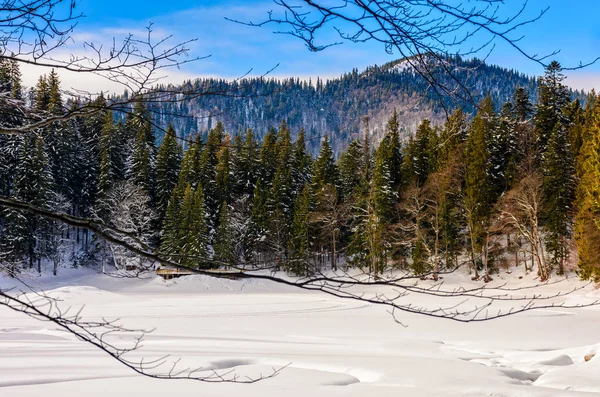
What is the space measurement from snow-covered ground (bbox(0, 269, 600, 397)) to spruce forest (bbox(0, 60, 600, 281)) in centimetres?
676

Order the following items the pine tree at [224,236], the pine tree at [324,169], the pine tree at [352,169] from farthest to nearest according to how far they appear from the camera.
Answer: the pine tree at [352,169]
the pine tree at [324,169]
the pine tree at [224,236]

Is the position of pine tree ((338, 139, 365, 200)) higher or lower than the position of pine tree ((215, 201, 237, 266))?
higher

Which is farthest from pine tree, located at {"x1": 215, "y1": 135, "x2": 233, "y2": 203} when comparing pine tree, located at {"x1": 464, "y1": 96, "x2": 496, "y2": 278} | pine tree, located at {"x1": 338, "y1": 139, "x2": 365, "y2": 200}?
pine tree, located at {"x1": 464, "y1": 96, "x2": 496, "y2": 278}

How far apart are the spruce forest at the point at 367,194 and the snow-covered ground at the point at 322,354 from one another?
6.76 m

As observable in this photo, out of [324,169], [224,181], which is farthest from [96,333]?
[224,181]

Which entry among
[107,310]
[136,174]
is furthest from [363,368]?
[136,174]

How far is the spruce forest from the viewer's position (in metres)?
24.1

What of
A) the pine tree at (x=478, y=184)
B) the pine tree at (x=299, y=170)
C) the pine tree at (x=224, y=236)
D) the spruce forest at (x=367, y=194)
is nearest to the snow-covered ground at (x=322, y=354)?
the spruce forest at (x=367, y=194)

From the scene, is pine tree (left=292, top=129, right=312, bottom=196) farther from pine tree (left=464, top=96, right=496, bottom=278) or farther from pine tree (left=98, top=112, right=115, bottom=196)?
pine tree (left=98, top=112, right=115, bottom=196)

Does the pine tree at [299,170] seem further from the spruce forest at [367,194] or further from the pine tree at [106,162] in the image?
the pine tree at [106,162]

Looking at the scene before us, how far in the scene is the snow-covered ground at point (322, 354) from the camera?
19.9 feet

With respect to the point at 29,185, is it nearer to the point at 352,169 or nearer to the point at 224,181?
the point at 224,181

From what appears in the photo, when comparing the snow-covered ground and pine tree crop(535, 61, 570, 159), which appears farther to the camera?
pine tree crop(535, 61, 570, 159)

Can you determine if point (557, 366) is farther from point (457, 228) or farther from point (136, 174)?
point (136, 174)
